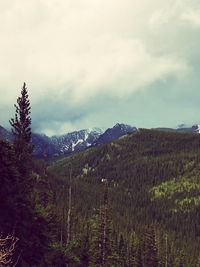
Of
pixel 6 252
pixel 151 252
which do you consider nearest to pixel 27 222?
pixel 6 252

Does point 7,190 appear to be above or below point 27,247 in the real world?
above

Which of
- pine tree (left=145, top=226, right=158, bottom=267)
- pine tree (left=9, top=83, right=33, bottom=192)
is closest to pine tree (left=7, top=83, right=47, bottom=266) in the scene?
pine tree (left=9, top=83, right=33, bottom=192)

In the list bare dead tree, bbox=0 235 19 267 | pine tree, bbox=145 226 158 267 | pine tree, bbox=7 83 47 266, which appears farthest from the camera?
pine tree, bbox=145 226 158 267

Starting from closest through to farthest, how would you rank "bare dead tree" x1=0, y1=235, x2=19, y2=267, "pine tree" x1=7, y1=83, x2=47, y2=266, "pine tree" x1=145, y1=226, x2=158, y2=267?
"bare dead tree" x1=0, y1=235, x2=19, y2=267
"pine tree" x1=7, y1=83, x2=47, y2=266
"pine tree" x1=145, y1=226, x2=158, y2=267

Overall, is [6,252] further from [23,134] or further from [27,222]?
[23,134]

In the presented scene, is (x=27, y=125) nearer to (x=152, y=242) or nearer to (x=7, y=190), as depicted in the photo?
(x=7, y=190)

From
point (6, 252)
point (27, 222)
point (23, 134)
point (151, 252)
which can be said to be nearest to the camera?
point (6, 252)

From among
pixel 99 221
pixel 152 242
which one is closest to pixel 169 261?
pixel 152 242

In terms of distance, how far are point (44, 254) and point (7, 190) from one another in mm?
7514

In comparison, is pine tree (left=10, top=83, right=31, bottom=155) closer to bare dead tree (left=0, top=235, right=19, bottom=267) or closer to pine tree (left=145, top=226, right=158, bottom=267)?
bare dead tree (left=0, top=235, right=19, bottom=267)

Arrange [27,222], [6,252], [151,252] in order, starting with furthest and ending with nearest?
1. [151,252]
2. [27,222]
3. [6,252]

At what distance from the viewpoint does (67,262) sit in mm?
46219

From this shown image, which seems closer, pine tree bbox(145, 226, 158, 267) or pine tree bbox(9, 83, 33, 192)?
pine tree bbox(9, 83, 33, 192)

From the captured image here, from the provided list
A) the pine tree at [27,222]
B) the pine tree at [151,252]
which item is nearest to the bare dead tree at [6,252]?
the pine tree at [27,222]
